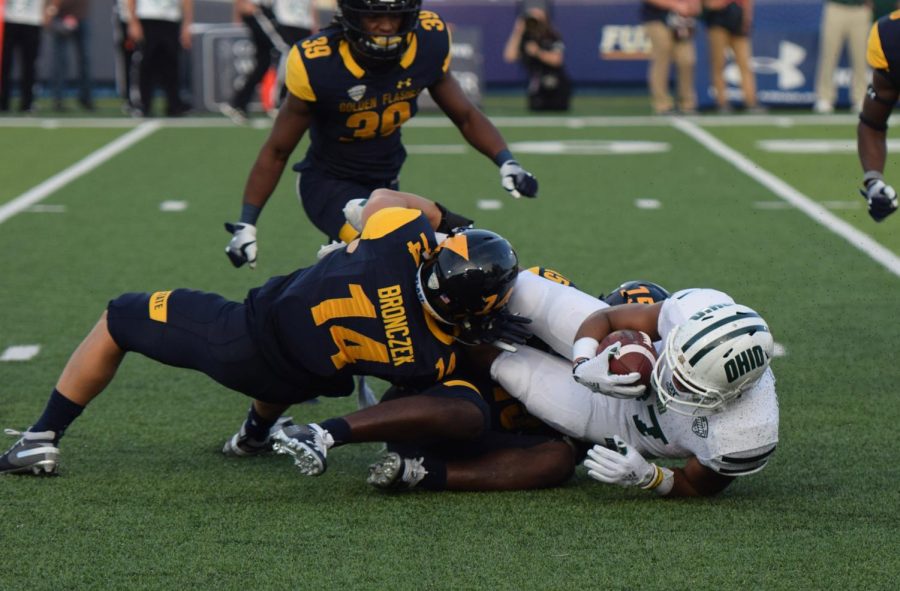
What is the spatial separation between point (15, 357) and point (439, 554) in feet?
10.0

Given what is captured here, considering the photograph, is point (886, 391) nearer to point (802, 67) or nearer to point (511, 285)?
point (511, 285)

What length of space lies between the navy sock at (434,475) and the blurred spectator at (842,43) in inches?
493

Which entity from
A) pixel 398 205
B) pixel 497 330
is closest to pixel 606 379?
pixel 497 330

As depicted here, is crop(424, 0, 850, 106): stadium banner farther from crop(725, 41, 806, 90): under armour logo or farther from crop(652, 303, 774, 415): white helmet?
crop(652, 303, 774, 415): white helmet

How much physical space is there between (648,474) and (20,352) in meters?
3.27

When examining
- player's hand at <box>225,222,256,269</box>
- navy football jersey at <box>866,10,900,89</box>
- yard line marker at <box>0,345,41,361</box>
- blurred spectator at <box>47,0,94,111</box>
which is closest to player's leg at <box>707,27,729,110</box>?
blurred spectator at <box>47,0,94,111</box>

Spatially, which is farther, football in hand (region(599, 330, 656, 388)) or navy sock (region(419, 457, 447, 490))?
navy sock (region(419, 457, 447, 490))

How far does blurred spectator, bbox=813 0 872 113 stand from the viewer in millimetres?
16250

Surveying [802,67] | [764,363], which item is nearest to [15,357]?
[764,363]

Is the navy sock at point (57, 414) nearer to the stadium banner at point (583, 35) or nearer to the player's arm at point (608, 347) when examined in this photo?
the player's arm at point (608, 347)

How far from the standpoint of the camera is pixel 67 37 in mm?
17188

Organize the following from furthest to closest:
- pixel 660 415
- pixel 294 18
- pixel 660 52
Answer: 1. pixel 660 52
2. pixel 294 18
3. pixel 660 415

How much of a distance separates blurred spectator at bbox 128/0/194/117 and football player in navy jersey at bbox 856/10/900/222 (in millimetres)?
10281

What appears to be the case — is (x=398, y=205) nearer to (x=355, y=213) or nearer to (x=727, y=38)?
(x=355, y=213)
